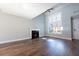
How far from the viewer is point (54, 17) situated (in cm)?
840

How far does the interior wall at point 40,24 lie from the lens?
8.53 m

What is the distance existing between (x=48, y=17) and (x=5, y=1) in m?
7.34

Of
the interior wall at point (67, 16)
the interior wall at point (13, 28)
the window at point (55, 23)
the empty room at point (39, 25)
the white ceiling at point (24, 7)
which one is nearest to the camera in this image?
the white ceiling at point (24, 7)

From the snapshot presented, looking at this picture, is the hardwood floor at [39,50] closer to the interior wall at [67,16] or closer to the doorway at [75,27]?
the doorway at [75,27]

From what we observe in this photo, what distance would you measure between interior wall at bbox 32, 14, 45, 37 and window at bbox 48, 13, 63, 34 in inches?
28.3

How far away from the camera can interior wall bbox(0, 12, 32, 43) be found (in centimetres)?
545

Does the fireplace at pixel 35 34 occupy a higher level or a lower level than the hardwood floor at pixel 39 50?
higher

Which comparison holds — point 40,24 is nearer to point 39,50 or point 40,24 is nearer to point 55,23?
point 55,23

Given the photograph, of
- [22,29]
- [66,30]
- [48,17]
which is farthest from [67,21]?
[22,29]

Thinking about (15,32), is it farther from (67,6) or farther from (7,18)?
(67,6)

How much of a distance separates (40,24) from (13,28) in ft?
11.5

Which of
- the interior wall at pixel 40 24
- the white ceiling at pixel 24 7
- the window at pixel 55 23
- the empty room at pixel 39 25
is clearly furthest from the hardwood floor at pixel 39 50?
the interior wall at pixel 40 24

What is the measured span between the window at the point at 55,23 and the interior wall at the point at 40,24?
0.72 metres

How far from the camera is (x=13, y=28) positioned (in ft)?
20.3
